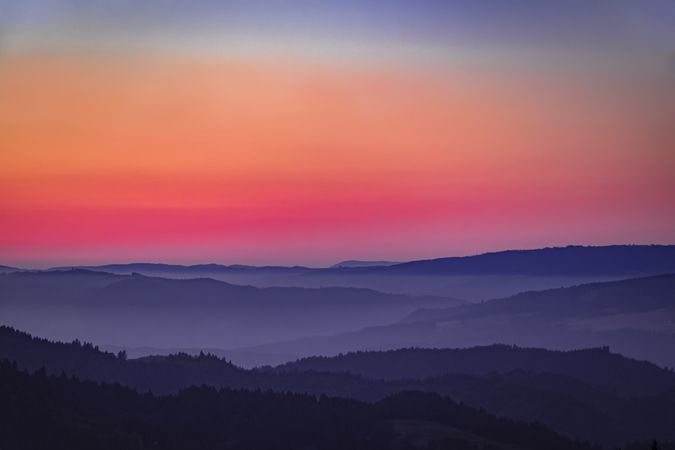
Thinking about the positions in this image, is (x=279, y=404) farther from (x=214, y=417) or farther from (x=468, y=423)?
(x=468, y=423)

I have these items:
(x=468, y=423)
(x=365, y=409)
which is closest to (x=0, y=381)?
(x=365, y=409)

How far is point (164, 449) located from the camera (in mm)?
150125

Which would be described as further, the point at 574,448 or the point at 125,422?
the point at 574,448

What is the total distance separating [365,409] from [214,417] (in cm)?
2198

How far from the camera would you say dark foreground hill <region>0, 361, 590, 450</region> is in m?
148

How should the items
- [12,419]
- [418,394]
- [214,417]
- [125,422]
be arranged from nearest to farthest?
1. [12,419]
2. [125,422]
3. [214,417]
4. [418,394]

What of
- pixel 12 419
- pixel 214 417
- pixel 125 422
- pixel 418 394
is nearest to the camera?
pixel 12 419

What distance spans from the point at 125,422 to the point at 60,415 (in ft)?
32.0

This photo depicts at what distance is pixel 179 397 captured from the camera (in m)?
179

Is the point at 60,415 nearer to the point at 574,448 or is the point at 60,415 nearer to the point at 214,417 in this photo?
the point at 214,417

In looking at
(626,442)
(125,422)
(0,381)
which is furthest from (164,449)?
(626,442)

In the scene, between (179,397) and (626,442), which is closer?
(179,397)

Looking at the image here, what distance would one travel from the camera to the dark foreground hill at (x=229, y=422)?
14800 centimetres

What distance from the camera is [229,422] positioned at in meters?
168
